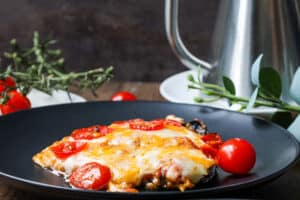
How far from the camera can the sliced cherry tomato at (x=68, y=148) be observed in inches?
44.9

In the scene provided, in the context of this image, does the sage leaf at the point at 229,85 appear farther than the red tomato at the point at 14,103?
No

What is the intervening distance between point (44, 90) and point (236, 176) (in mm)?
681

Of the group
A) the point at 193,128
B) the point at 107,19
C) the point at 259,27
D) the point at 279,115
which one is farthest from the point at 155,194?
the point at 107,19

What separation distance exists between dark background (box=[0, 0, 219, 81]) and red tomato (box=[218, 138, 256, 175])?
1235mm

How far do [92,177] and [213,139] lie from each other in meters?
0.28

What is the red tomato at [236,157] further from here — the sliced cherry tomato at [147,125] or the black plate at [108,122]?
the sliced cherry tomato at [147,125]

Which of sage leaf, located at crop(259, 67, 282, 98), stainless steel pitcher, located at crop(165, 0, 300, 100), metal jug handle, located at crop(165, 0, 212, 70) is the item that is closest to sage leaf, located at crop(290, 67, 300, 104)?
sage leaf, located at crop(259, 67, 282, 98)

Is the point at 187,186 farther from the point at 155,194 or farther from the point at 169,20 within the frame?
the point at 169,20

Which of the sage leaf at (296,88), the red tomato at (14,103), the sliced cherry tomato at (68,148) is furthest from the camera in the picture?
the red tomato at (14,103)

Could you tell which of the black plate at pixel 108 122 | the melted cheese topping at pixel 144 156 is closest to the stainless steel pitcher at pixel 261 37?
the black plate at pixel 108 122

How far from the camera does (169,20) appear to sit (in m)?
1.67

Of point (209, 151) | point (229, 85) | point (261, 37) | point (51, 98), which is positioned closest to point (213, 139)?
point (209, 151)

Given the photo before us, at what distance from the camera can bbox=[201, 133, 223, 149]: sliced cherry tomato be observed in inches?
47.5

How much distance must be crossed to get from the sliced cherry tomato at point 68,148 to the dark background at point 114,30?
1.24 m
